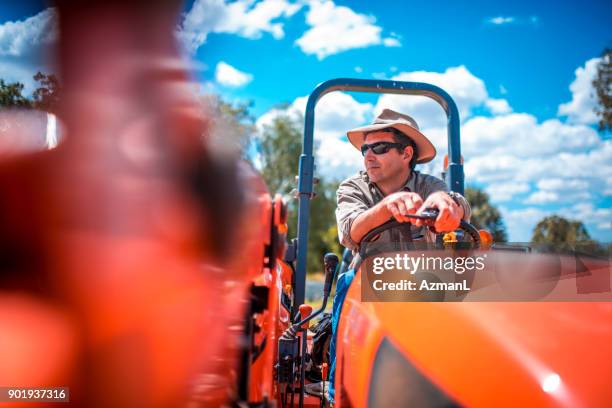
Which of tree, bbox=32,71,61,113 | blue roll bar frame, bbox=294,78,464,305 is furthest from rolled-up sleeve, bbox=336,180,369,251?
tree, bbox=32,71,61,113

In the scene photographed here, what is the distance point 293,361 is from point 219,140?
4.71 feet

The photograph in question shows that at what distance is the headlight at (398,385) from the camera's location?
3.38 ft

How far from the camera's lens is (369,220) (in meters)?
1.88

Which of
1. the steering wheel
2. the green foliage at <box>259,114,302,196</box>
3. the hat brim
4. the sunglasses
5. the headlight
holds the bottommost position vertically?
the headlight

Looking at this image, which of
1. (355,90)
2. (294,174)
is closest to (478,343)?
(355,90)

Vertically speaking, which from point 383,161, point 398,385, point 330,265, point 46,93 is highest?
point 383,161

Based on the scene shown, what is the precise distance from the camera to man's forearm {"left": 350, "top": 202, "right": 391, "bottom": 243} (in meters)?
1.81

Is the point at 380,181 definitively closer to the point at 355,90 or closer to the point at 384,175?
the point at 384,175

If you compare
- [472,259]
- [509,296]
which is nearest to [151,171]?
[509,296]

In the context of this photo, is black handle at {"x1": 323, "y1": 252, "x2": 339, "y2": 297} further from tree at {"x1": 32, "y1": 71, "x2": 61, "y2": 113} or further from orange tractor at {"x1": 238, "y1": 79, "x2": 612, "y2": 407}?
tree at {"x1": 32, "y1": 71, "x2": 61, "y2": 113}

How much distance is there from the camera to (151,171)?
85 cm

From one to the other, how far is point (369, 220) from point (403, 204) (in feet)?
0.77

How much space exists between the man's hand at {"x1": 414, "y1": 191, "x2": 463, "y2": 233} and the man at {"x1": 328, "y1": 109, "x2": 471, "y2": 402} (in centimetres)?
29

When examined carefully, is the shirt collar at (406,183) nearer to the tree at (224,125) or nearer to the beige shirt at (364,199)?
the beige shirt at (364,199)
